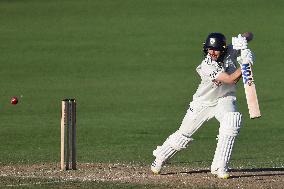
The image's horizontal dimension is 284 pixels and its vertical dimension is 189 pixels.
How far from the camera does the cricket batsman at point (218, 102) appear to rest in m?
Result: 15.9

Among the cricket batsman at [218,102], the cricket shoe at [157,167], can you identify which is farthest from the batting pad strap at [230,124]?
the cricket shoe at [157,167]

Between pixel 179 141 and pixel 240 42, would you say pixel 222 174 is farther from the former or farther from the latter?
pixel 240 42

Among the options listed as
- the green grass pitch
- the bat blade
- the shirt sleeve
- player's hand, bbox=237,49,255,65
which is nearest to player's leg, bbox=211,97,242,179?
the bat blade

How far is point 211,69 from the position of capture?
1611 cm

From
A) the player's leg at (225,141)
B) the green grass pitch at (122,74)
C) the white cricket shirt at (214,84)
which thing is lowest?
the player's leg at (225,141)

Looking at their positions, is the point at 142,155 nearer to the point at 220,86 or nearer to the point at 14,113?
the point at 220,86

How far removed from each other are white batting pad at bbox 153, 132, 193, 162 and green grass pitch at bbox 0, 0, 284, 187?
2.08 m

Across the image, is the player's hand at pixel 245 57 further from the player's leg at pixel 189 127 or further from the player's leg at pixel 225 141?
the player's leg at pixel 189 127

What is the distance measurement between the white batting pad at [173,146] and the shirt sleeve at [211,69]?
38.5 inches

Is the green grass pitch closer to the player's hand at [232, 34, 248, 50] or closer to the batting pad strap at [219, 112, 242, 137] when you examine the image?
the batting pad strap at [219, 112, 242, 137]

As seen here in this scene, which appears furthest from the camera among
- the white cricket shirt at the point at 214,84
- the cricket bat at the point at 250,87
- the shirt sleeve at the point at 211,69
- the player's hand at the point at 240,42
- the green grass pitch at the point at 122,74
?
the green grass pitch at the point at 122,74

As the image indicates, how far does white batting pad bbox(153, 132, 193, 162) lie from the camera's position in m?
16.4

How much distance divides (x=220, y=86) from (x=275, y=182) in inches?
66.0

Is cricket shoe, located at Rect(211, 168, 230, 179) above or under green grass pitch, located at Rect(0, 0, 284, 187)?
under
